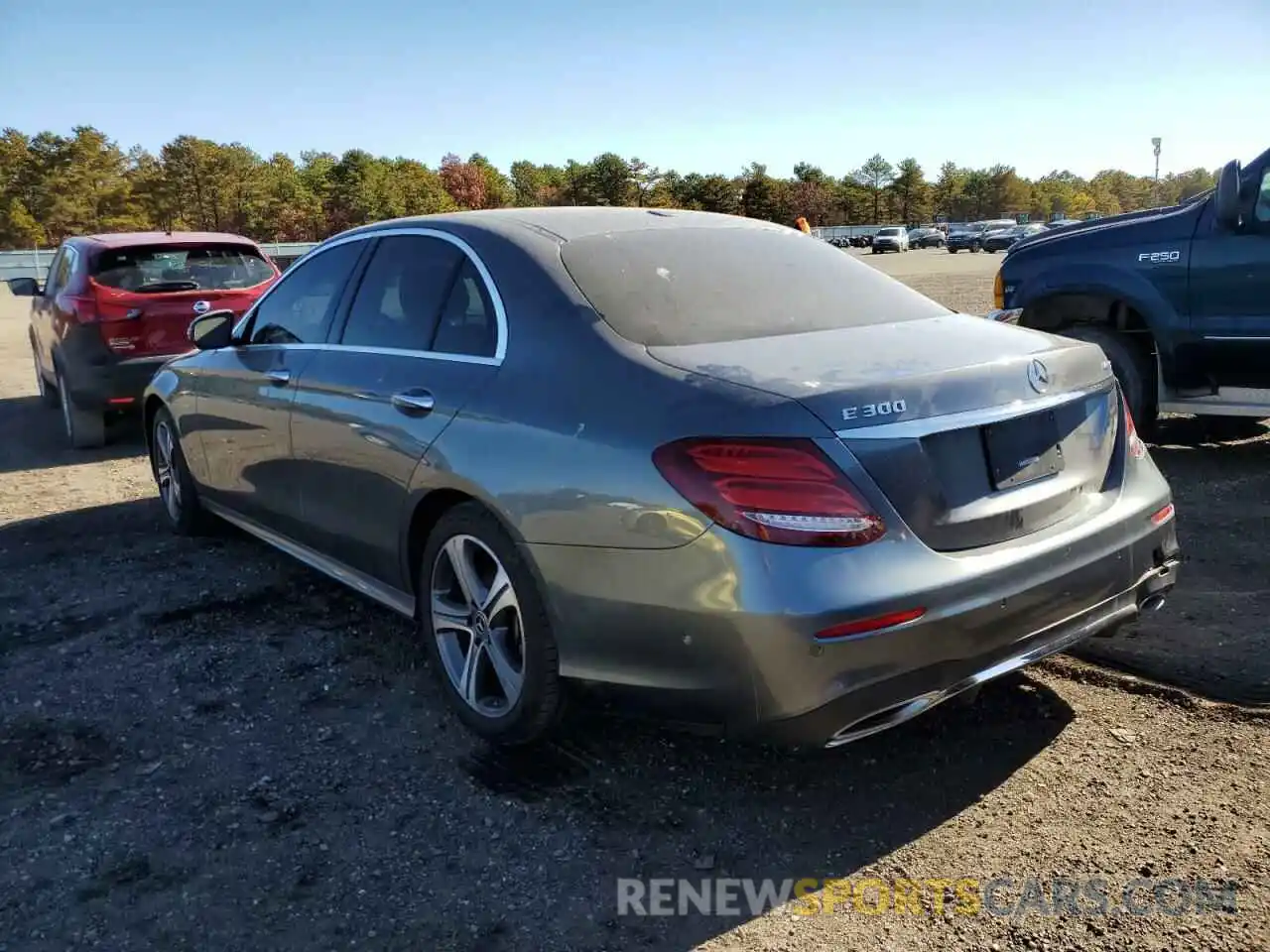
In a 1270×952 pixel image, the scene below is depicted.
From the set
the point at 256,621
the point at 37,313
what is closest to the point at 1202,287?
the point at 256,621

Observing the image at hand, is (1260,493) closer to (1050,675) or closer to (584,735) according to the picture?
(1050,675)

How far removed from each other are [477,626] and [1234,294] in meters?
5.07

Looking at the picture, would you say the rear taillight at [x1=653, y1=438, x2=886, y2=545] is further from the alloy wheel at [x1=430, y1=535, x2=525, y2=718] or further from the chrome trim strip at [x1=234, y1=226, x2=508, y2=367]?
the chrome trim strip at [x1=234, y1=226, x2=508, y2=367]

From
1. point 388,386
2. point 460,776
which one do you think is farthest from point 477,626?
point 388,386

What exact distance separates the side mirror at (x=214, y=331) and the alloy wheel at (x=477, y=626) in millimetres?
2239

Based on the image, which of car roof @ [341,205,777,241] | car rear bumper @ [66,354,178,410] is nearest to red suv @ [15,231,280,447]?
car rear bumper @ [66,354,178,410]

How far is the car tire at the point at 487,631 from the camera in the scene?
303cm

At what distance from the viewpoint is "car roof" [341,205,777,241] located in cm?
362

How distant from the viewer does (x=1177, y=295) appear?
632cm

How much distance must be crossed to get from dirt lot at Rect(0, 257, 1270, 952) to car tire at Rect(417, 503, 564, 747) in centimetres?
16

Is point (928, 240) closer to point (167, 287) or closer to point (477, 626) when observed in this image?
point (167, 287)

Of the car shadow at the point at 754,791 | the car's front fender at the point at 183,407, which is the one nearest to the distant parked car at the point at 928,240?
the car's front fender at the point at 183,407

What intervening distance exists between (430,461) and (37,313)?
835 cm

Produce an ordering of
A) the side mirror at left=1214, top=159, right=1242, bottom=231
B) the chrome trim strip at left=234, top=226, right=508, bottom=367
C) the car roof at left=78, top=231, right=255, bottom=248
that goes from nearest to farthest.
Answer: the chrome trim strip at left=234, top=226, right=508, bottom=367 → the side mirror at left=1214, top=159, right=1242, bottom=231 → the car roof at left=78, top=231, right=255, bottom=248
